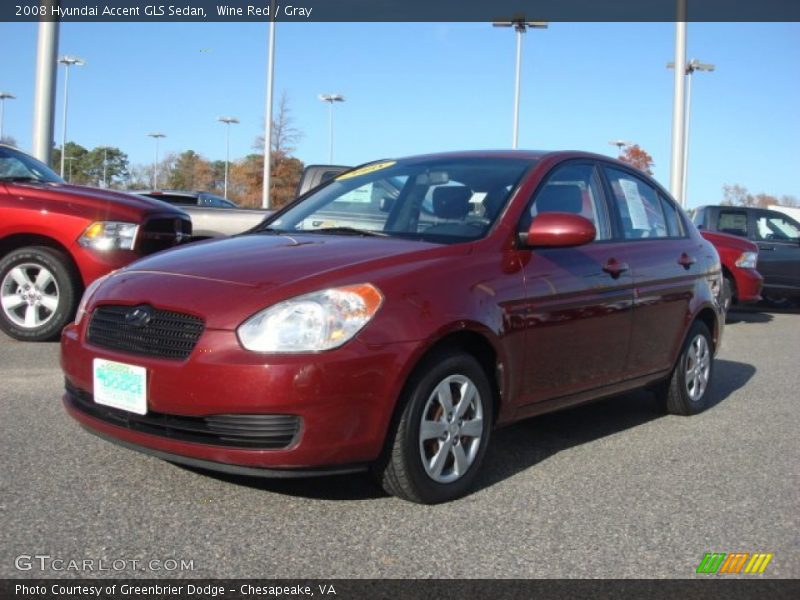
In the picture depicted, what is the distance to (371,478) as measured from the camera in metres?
3.71

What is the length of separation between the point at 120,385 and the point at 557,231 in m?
2.11

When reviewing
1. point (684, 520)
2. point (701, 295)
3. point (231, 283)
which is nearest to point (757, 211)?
point (701, 295)

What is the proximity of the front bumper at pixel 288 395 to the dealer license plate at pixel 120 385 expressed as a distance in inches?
1.4

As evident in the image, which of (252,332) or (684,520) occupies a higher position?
(252,332)

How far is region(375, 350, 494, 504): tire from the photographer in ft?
11.6

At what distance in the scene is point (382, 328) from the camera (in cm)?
340

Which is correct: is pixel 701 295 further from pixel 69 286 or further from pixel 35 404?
pixel 69 286

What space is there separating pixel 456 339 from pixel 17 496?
1948mm

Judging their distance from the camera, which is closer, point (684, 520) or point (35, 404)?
point (684, 520)

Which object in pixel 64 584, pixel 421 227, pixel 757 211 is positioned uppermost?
pixel 757 211

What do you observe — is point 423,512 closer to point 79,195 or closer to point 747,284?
point 79,195

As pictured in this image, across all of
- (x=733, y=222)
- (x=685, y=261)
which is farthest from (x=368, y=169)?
(x=733, y=222)

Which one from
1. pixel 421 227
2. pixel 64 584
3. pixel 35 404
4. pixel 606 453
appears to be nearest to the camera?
pixel 64 584

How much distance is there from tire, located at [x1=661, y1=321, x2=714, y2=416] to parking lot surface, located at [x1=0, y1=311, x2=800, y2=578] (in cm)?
52
